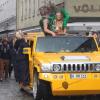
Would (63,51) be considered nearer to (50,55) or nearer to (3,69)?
(50,55)

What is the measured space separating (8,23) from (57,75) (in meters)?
53.7

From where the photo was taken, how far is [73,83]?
466 inches

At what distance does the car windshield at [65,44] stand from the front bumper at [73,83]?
4.80 feet

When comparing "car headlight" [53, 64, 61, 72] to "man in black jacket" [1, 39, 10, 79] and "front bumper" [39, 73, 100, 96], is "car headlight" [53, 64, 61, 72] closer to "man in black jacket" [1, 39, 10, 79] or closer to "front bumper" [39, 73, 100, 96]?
"front bumper" [39, 73, 100, 96]

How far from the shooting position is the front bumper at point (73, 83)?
11.8 m

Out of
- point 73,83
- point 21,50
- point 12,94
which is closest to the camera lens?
point 73,83

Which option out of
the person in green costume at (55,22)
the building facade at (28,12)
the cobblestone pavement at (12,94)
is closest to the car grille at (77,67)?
the cobblestone pavement at (12,94)

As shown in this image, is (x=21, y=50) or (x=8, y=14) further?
(x=8, y=14)

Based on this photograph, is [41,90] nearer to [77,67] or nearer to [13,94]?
[77,67]

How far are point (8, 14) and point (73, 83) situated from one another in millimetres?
56695

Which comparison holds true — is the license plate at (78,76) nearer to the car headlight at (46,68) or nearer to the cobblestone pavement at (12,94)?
the car headlight at (46,68)

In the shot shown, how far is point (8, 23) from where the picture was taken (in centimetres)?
6519

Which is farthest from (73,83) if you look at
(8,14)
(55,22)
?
(8,14)

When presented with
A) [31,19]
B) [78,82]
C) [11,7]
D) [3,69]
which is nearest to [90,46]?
[78,82]
